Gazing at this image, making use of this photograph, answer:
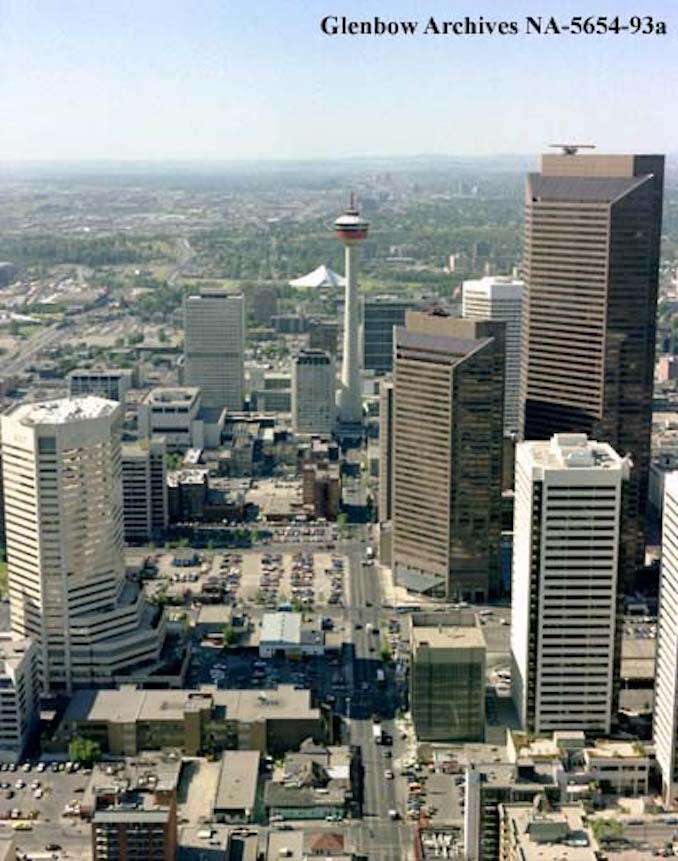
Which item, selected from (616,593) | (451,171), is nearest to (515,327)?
(616,593)

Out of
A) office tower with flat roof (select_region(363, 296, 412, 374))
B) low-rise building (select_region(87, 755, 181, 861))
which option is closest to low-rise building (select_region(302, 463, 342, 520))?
low-rise building (select_region(87, 755, 181, 861))

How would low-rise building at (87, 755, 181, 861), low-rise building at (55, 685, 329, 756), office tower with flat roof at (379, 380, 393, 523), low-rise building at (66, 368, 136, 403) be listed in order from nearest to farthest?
low-rise building at (87, 755, 181, 861)
low-rise building at (55, 685, 329, 756)
office tower with flat roof at (379, 380, 393, 523)
low-rise building at (66, 368, 136, 403)

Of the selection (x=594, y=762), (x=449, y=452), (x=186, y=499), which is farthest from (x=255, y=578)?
(x=594, y=762)

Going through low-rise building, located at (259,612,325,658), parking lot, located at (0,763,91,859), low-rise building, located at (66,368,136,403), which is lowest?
parking lot, located at (0,763,91,859)

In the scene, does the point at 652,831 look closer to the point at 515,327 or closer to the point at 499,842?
the point at 499,842

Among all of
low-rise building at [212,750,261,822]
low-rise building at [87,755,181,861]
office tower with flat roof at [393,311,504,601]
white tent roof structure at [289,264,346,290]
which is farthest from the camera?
white tent roof structure at [289,264,346,290]

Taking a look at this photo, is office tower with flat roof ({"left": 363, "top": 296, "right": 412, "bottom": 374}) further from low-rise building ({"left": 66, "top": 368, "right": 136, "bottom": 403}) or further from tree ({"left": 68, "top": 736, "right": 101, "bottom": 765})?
tree ({"left": 68, "top": 736, "right": 101, "bottom": 765})
